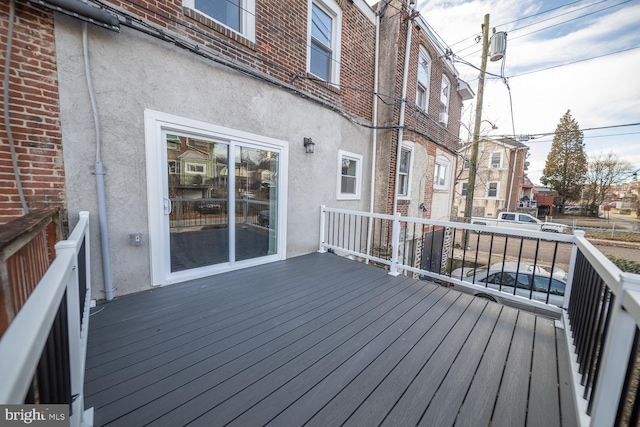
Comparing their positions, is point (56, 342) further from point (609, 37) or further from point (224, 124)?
point (609, 37)

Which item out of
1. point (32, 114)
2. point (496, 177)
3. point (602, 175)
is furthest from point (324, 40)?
point (602, 175)

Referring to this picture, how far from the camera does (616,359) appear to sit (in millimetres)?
971

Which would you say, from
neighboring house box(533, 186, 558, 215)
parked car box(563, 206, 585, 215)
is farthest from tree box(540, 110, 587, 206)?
parked car box(563, 206, 585, 215)

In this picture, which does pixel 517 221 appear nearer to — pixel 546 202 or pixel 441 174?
pixel 441 174

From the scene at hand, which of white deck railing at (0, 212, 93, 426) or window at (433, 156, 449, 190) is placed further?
window at (433, 156, 449, 190)

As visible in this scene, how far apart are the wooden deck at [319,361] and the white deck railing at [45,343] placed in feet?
1.49

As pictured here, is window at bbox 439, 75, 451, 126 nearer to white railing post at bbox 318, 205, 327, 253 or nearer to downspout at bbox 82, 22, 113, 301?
white railing post at bbox 318, 205, 327, 253

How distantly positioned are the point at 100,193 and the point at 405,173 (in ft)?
20.0

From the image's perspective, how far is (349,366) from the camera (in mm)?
1719

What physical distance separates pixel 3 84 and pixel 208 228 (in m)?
2.08

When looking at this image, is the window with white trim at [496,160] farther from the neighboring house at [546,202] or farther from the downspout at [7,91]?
the downspout at [7,91]

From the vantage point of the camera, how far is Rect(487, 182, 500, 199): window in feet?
62.3

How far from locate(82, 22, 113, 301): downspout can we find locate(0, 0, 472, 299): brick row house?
0.04 feet

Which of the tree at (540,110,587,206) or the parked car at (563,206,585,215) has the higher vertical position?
the tree at (540,110,587,206)
